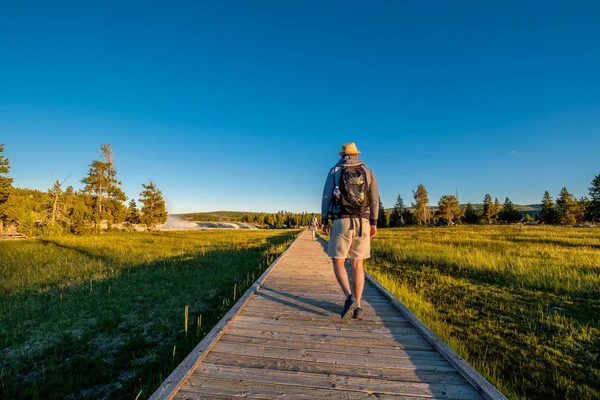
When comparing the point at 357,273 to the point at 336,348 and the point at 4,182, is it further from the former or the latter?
the point at 4,182

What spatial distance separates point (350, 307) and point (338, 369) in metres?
1.35

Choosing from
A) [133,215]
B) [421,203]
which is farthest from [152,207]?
[421,203]

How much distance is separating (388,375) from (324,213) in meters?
2.00

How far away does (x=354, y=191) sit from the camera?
337cm

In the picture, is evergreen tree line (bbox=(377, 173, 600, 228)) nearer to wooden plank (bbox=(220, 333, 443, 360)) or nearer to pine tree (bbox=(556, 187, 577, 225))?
pine tree (bbox=(556, 187, 577, 225))

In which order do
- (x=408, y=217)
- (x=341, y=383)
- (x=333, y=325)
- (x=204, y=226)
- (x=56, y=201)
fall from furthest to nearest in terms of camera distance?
(x=204, y=226)
(x=408, y=217)
(x=56, y=201)
(x=333, y=325)
(x=341, y=383)

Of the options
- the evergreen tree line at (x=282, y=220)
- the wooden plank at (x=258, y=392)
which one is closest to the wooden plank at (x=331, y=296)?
the wooden plank at (x=258, y=392)

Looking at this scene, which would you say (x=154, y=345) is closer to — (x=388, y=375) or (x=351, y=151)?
(x=388, y=375)

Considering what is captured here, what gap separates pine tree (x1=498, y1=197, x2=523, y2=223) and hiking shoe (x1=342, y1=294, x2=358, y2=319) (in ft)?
265

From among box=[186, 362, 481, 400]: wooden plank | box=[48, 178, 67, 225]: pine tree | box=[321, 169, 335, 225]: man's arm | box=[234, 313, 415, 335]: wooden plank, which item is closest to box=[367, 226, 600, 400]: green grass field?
box=[234, 313, 415, 335]: wooden plank

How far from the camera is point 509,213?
64.2 meters

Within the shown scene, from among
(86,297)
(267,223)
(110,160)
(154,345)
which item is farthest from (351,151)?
(267,223)

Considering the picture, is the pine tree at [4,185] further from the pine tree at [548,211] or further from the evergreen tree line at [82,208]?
the pine tree at [548,211]

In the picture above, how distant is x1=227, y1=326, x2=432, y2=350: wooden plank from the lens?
2844mm
